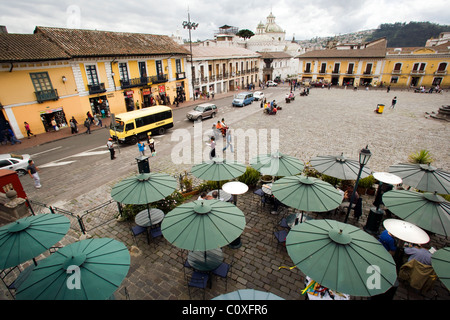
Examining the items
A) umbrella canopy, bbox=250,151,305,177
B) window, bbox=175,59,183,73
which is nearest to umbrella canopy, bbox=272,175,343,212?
umbrella canopy, bbox=250,151,305,177

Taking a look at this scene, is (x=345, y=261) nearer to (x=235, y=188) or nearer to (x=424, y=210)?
(x=424, y=210)

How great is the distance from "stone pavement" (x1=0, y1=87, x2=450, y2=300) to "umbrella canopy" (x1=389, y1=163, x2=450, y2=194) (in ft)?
6.08

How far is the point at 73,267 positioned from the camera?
13.0 feet

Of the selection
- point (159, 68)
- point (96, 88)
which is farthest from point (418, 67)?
point (96, 88)

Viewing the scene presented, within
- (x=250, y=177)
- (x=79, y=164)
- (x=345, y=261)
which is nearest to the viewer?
(x=345, y=261)

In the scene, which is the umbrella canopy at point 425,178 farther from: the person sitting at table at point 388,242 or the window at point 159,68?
the window at point 159,68

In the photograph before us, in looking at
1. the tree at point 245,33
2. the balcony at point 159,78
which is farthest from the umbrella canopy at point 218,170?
the tree at point 245,33

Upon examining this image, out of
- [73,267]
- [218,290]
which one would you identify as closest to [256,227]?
[218,290]

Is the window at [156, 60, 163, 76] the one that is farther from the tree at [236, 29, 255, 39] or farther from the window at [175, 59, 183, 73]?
the tree at [236, 29, 255, 39]

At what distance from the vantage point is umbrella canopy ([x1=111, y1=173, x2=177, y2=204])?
6.46 m

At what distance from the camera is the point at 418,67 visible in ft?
145

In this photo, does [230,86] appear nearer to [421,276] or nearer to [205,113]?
[205,113]

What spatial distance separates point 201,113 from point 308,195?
61.5ft

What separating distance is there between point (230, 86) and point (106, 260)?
46.9 m
